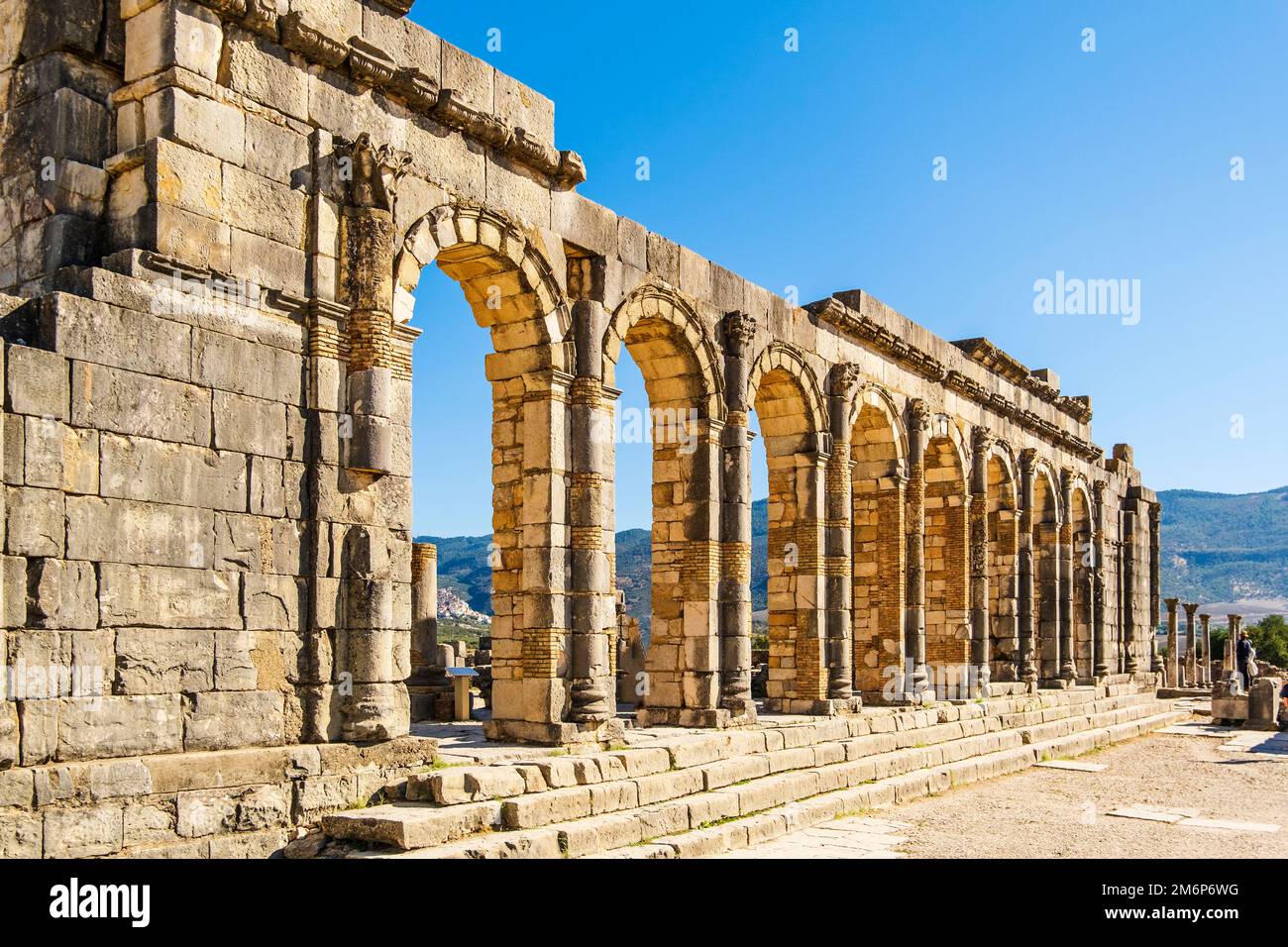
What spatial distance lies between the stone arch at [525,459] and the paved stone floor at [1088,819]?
2652 mm

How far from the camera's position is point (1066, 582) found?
26.6m

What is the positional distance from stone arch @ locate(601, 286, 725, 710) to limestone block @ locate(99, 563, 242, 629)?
236 inches

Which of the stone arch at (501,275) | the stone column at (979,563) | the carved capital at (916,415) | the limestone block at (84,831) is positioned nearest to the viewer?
the limestone block at (84,831)

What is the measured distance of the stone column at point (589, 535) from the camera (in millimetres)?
11555

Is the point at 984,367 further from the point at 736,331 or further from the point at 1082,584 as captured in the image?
the point at 736,331

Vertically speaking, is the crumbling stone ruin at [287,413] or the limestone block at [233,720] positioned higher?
the crumbling stone ruin at [287,413]

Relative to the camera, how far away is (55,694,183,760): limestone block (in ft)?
24.2

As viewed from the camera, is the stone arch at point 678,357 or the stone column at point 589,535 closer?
the stone column at point 589,535

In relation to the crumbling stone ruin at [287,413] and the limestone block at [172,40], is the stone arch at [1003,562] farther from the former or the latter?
the limestone block at [172,40]

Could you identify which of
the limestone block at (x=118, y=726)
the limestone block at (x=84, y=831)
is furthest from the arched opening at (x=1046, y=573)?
the limestone block at (x=84, y=831)

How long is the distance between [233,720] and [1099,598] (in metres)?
24.4

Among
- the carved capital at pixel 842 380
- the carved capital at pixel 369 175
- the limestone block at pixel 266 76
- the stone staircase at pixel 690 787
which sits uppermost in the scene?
the limestone block at pixel 266 76

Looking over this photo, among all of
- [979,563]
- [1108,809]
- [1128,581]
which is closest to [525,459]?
[1108,809]

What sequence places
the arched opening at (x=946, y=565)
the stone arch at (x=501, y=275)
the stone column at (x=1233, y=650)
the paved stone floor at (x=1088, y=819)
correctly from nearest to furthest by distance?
the paved stone floor at (x=1088, y=819) < the stone arch at (x=501, y=275) < the arched opening at (x=946, y=565) < the stone column at (x=1233, y=650)
